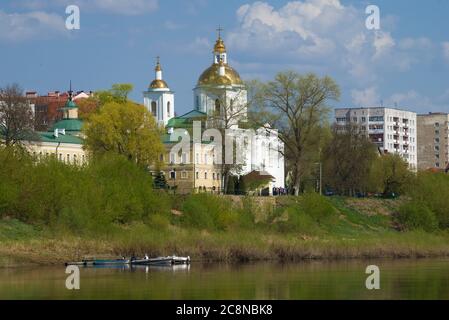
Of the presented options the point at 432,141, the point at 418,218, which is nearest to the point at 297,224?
the point at 418,218

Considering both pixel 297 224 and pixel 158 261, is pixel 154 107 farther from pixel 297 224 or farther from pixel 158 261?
pixel 158 261

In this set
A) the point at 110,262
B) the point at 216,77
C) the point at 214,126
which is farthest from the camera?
the point at 216,77

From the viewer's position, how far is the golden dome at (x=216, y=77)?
11475 cm

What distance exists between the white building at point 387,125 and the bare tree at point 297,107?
291ft

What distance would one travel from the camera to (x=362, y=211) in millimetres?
88062

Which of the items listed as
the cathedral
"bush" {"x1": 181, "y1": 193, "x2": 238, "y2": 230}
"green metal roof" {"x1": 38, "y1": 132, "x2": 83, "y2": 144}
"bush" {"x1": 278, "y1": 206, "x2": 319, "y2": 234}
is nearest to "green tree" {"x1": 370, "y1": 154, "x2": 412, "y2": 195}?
the cathedral

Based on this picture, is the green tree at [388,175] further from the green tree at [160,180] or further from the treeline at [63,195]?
the treeline at [63,195]

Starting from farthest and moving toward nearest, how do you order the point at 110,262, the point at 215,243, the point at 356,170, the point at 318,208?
the point at 356,170
the point at 318,208
the point at 215,243
the point at 110,262

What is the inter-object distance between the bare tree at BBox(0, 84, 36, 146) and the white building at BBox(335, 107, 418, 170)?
90.8m

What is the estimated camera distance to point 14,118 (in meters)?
91.8

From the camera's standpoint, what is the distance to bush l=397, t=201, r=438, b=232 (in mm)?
83438

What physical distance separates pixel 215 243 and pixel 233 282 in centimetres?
1503
